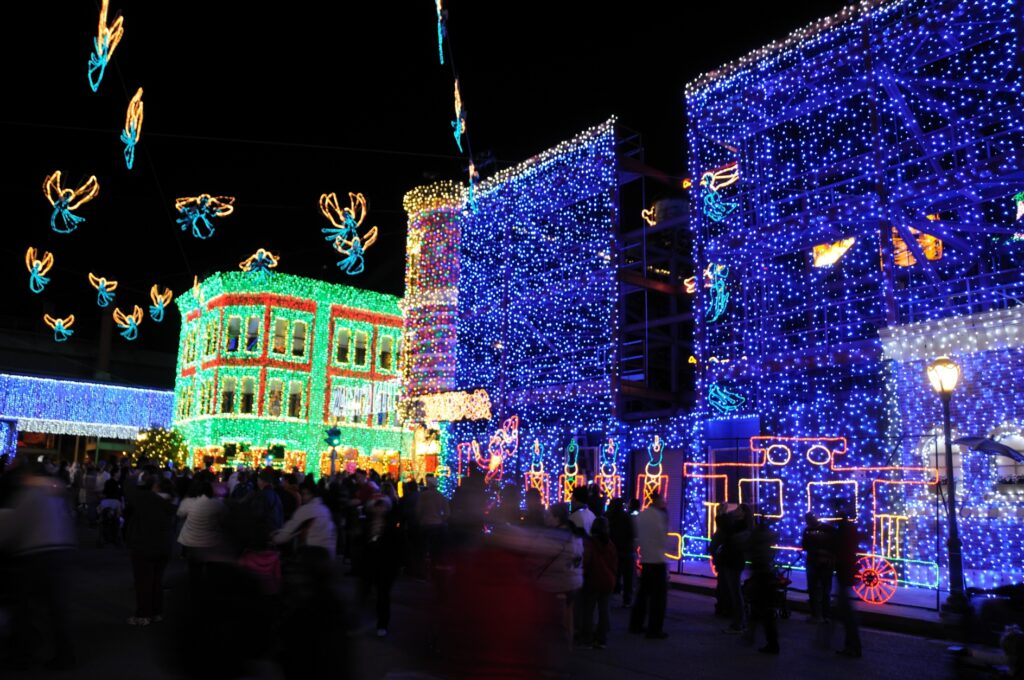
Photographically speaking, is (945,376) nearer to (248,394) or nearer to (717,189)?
(717,189)

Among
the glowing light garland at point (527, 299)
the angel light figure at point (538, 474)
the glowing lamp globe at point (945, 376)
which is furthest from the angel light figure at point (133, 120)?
the angel light figure at point (538, 474)

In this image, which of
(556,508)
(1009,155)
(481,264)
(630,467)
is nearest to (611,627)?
(556,508)

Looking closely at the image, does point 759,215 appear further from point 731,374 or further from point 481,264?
point 481,264

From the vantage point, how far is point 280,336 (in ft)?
144

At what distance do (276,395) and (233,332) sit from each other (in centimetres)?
391

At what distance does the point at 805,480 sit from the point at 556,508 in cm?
1103

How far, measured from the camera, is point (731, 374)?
21734 millimetres

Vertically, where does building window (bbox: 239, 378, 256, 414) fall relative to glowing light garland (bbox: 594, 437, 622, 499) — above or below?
above

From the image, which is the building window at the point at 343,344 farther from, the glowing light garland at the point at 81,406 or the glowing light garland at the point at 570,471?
the glowing light garland at the point at 570,471

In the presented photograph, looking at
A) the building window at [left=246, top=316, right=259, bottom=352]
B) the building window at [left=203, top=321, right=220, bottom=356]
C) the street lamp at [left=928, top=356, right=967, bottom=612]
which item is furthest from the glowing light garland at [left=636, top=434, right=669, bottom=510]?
the building window at [left=203, top=321, right=220, bottom=356]

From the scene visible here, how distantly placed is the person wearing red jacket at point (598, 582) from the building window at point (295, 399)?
116 feet

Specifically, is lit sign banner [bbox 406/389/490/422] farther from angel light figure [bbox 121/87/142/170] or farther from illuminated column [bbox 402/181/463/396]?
angel light figure [bbox 121/87/142/170]

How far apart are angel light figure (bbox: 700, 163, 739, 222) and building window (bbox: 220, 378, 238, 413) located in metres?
28.1

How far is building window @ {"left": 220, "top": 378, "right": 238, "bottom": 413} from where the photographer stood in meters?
42.8
